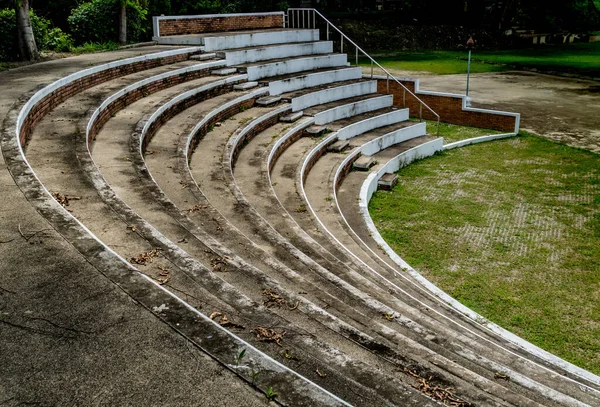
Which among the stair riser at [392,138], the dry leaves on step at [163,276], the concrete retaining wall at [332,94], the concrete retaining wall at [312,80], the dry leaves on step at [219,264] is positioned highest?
the concrete retaining wall at [312,80]

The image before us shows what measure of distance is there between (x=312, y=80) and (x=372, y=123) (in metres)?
2.28

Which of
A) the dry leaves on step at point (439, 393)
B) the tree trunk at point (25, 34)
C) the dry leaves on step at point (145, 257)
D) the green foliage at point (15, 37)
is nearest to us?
the dry leaves on step at point (439, 393)

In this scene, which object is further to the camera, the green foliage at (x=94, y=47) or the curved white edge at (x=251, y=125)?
the green foliage at (x=94, y=47)

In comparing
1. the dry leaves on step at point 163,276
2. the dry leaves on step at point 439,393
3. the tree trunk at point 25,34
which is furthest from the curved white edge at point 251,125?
the dry leaves on step at point 439,393

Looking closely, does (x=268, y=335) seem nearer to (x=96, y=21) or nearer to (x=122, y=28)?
(x=122, y=28)

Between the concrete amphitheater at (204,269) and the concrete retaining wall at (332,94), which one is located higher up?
the concrete retaining wall at (332,94)

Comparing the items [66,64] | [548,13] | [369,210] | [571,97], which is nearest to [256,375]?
[369,210]

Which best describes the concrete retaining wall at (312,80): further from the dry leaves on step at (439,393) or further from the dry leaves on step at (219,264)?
the dry leaves on step at (439,393)

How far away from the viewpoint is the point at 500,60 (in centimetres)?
3077

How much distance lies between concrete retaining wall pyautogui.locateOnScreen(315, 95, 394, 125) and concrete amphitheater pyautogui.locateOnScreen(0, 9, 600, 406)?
2.00 ft

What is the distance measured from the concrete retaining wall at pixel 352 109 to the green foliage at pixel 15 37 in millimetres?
6785

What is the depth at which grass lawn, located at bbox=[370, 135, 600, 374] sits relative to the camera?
23.7ft

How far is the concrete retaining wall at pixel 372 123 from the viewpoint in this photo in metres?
13.8

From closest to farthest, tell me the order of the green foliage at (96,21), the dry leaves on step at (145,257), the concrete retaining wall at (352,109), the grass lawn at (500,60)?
1. the dry leaves on step at (145,257)
2. the concrete retaining wall at (352,109)
3. the green foliage at (96,21)
4. the grass lawn at (500,60)
